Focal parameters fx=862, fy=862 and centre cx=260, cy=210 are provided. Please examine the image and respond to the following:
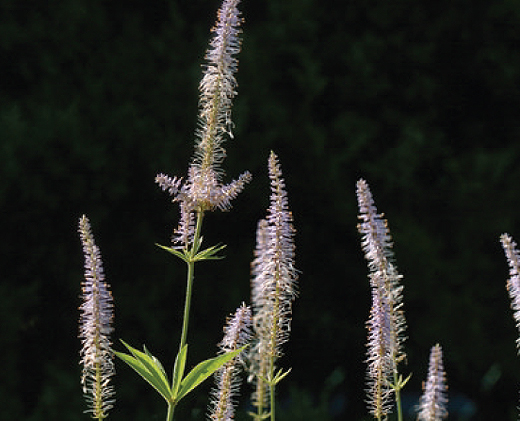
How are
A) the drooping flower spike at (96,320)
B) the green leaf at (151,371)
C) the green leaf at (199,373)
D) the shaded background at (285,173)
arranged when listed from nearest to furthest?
the drooping flower spike at (96,320) < the green leaf at (199,373) < the green leaf at (151,371) < the shaded background at (285,173)

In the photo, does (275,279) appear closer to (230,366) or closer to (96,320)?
(230,366)

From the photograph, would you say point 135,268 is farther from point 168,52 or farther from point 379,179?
point 379,179

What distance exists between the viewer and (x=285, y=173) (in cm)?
1043

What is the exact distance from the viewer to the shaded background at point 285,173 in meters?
8.88

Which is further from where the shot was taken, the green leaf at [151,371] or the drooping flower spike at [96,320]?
the green leaf at [151,371]

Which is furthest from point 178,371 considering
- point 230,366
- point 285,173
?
point 285,173

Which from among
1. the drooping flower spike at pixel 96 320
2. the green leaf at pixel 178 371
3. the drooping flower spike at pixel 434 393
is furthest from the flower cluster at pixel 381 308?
the drooping flower spike at pixel 96 320

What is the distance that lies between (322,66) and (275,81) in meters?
0.81

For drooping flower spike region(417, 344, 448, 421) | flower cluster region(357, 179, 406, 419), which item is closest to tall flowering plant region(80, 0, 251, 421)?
flower cluster region(357, 179, 406, 419)

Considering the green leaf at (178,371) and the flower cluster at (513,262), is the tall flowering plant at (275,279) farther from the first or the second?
the flower cluster at (513,262)

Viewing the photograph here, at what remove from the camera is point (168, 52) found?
33.3ft

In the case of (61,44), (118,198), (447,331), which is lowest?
(447,331)

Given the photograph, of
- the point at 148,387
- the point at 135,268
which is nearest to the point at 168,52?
the point at 135,268

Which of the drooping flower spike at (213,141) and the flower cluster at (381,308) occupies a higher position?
the drooping flower spike at (213,141)
